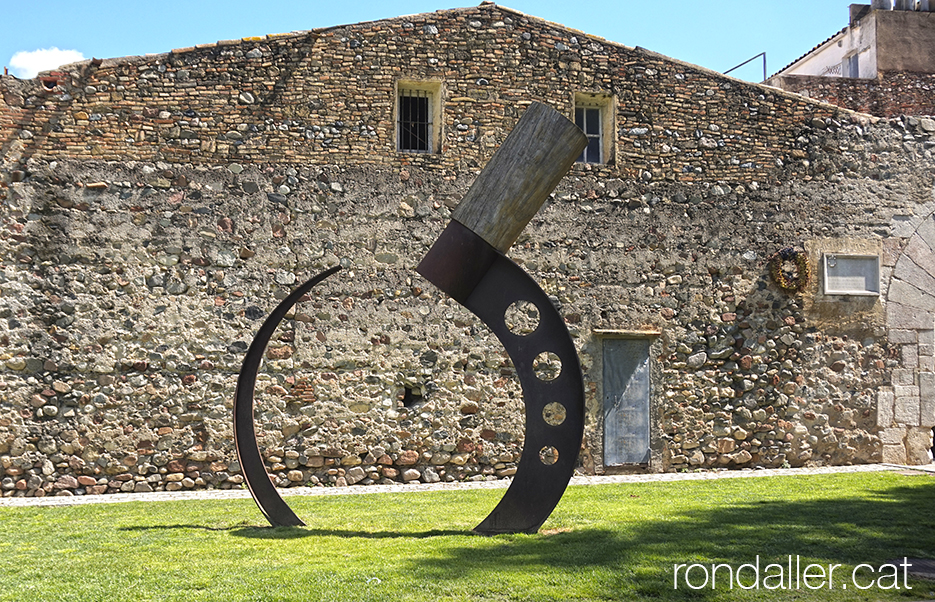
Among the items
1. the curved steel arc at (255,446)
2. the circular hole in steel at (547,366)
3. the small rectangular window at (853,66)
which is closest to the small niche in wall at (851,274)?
the circular hole in steel at (547,366)

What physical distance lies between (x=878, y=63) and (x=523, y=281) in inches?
438

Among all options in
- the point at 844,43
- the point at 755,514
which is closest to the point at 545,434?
the point at 755,514

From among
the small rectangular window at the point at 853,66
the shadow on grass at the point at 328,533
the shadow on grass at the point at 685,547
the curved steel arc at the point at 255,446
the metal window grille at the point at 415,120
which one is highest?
the small rectangular window at the point at 853,66

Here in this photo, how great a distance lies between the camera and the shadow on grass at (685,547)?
159 inches

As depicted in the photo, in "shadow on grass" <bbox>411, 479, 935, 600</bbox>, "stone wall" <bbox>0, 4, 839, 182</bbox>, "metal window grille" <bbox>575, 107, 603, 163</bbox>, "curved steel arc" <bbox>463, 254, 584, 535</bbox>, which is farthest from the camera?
"metal window grille" <bbox>575, 107, 603, 163</bbox>

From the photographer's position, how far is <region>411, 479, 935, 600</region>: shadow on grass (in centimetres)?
405

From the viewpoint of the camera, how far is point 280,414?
8.83m

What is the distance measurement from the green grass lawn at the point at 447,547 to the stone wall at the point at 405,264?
1573 mm

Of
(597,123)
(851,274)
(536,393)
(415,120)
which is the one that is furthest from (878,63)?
(536,393)

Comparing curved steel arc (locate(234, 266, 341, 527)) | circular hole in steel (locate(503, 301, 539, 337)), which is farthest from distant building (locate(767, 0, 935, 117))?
curved steel arc (locate(234, 266, 341, 527))

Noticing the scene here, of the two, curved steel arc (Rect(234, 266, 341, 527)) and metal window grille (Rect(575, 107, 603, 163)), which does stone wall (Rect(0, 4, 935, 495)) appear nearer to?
metal window grille (Rect(575, 107, 603, 163))

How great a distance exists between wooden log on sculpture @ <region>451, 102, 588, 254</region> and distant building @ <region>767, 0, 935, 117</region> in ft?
25.6

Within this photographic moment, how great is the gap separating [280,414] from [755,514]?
4.98 m

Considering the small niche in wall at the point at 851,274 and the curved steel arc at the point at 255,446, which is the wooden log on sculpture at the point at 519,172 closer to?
the curved steel arc at the point at 255,446
